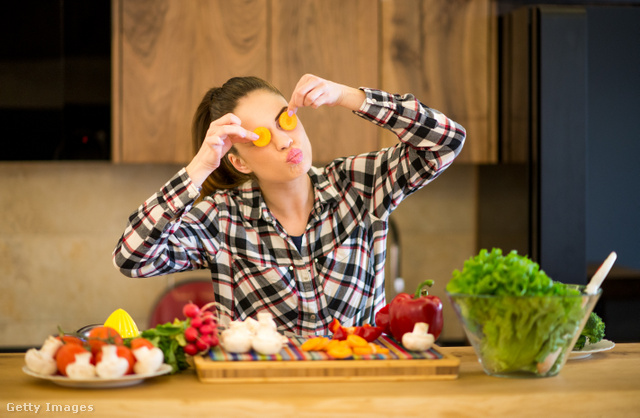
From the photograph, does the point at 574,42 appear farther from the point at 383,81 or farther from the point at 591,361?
the point at 591,361

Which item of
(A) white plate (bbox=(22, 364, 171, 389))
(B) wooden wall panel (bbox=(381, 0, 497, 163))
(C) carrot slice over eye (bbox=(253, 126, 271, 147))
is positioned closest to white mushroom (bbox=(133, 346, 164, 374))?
(A) white plate (bbox=(22, 364, 171, 389))

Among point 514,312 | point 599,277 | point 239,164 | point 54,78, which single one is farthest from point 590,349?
point 54,78

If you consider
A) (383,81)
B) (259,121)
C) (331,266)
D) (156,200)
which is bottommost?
(331,266)

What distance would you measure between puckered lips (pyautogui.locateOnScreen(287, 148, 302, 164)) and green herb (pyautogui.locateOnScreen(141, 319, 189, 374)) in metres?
0.47

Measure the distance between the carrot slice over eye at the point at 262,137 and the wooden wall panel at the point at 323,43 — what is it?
3.61 ft

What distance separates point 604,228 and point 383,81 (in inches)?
36.3

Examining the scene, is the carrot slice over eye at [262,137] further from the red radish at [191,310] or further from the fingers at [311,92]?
the red radish at [191,310]

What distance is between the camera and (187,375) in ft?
3.68

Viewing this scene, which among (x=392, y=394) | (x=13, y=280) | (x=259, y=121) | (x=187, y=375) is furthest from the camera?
(x=13, y=280)

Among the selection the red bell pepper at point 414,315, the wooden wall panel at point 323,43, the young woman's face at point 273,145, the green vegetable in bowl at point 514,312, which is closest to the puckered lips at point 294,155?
the young woman's face at point 273,145

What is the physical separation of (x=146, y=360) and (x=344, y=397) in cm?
29

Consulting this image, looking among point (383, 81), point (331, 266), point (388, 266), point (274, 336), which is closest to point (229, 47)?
point (383, 81)

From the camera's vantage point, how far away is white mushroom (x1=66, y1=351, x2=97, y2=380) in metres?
1.00

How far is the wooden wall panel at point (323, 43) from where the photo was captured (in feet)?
8.45
